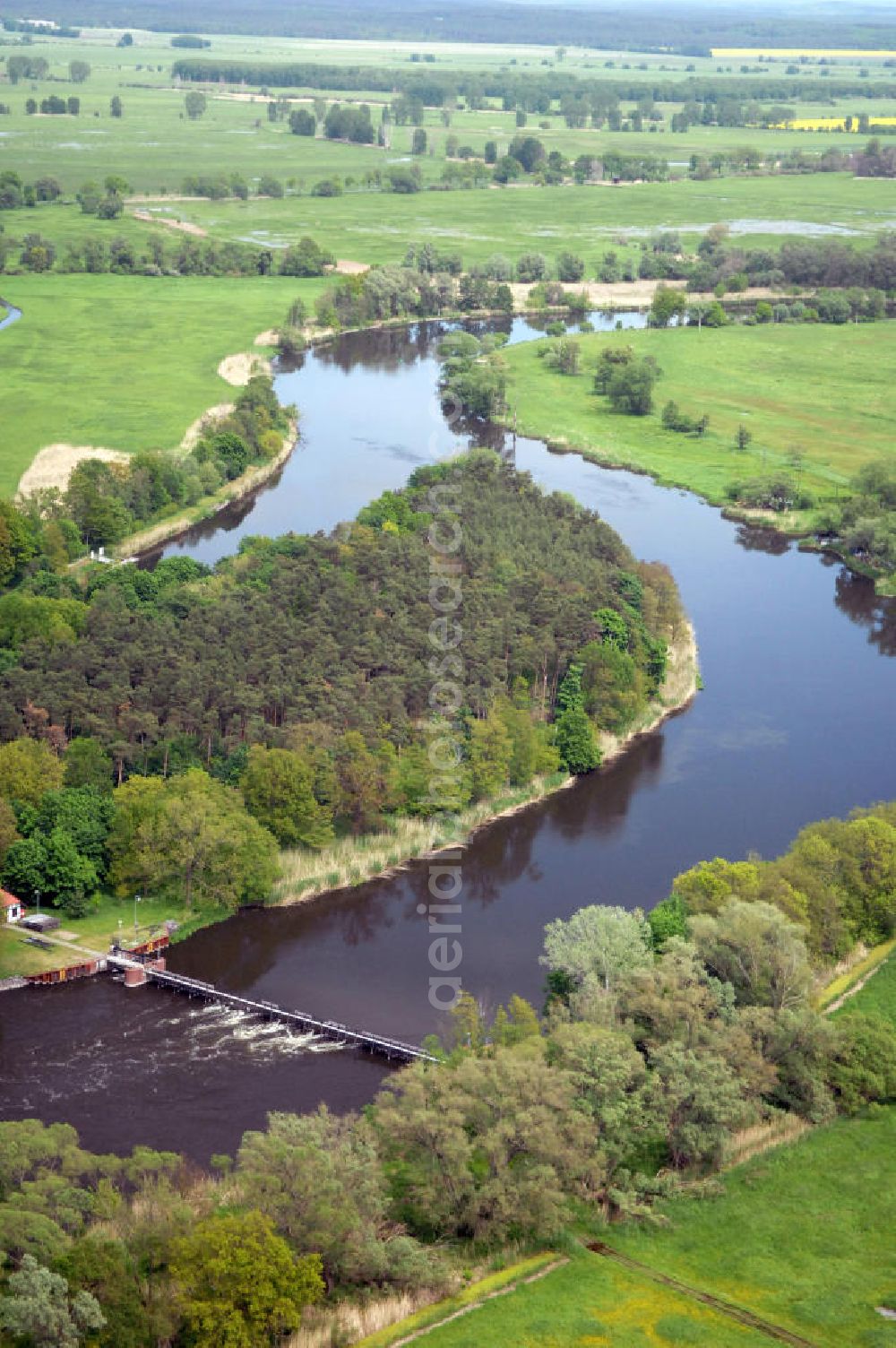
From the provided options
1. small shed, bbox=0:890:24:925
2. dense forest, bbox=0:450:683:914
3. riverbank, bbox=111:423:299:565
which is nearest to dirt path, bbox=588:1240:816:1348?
dense forest, bbox=0:450:683:914

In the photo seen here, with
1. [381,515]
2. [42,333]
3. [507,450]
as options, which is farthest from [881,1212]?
[42,333]

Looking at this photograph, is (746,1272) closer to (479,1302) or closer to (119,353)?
(479,1302)

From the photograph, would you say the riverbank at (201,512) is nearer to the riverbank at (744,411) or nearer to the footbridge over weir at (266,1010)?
the riverbank at (744,411)

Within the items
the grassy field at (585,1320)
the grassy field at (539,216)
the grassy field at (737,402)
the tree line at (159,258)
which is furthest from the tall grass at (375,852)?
the grassy field at (539,216)

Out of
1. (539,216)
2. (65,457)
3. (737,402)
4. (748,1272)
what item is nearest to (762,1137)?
(748,1272)

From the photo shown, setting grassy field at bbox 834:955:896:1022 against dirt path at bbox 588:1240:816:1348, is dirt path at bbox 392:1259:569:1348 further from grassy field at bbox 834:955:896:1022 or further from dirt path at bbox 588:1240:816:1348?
grassy field at bbox 834:955:896:1022

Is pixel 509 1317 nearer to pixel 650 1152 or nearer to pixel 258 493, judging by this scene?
pixel 650 1152
